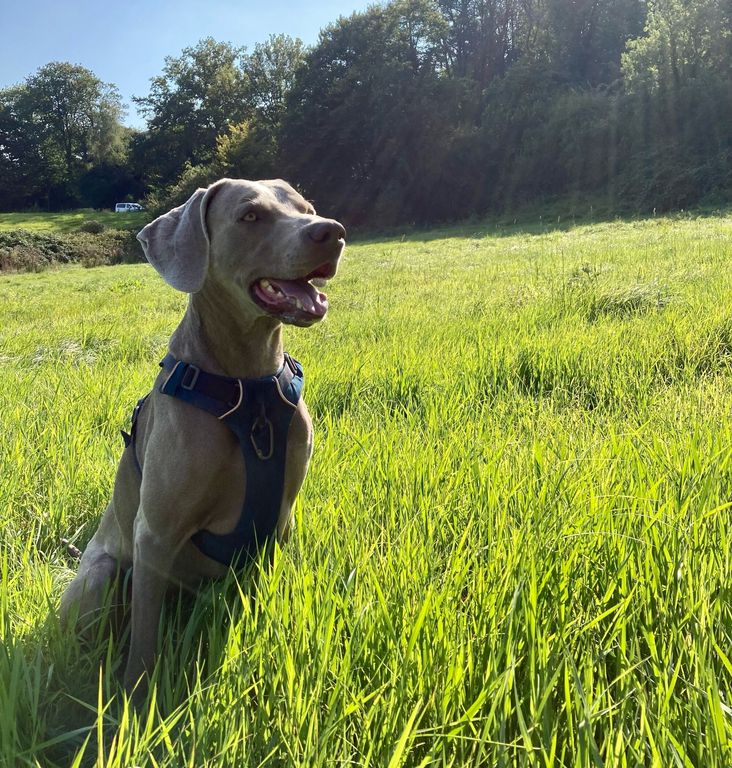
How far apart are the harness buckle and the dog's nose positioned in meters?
0.58

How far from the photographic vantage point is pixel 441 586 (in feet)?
5.70

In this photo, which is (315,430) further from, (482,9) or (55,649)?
(482,9)

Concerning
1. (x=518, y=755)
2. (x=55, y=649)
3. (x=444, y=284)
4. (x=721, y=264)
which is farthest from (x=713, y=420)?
(x=444, y=284)

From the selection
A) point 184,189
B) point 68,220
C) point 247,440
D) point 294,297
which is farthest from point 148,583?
point 68,220

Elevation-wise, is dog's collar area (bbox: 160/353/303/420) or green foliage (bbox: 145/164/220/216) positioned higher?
green foliage (bbox: 145/164/220/216)

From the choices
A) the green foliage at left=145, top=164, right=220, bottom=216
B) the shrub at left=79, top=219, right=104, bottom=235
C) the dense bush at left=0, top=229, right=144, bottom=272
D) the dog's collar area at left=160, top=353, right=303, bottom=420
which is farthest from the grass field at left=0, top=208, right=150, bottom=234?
the dog's collar area at left=160, top=353, right=303, bottom=420

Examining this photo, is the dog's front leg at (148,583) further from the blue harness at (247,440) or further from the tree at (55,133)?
the tree at (55,133)

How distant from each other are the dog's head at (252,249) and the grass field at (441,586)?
0.80 meters

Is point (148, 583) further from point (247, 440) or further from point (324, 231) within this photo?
point (324, 231)

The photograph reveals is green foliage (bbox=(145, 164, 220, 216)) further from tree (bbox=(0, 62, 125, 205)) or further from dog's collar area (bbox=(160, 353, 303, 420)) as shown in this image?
dog's collar area (bbox=(160, 353, 303, 420))

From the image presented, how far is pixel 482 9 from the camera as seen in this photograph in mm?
43312

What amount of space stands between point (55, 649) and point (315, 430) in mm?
1646

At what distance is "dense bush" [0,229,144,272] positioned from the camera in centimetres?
2780

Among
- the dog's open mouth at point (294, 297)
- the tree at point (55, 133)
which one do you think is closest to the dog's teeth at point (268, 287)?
the dog's open mouth at point (294, 297)
